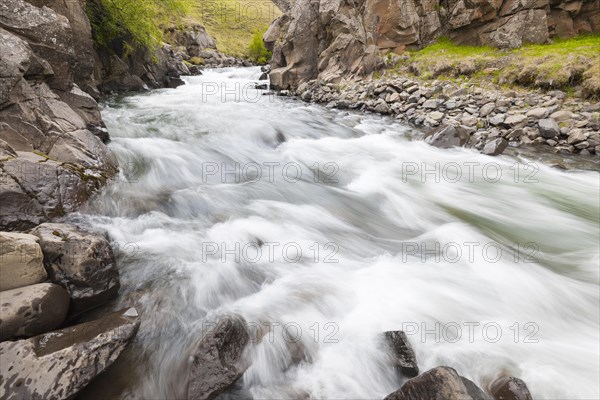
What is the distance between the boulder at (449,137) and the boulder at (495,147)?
0.71m

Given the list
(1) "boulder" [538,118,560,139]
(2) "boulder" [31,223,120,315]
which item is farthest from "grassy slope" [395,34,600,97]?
(2) "boulder" [31,223,120,315]

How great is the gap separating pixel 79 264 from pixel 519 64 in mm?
17173

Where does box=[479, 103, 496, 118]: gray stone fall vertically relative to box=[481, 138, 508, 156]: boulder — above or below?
above

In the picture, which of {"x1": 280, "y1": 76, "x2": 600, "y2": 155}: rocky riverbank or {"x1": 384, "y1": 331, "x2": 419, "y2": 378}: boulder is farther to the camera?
{"x1": 280, "y1": 76, "x2": 600, "y2": 155}: rocky riverbank

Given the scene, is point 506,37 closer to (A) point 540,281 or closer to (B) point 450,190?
(B) point 450,190

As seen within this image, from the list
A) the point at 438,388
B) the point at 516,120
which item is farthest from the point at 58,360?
the point at 516,120

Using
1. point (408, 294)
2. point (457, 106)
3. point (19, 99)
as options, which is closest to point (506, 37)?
point (457, 106)

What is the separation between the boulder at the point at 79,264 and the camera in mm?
3184

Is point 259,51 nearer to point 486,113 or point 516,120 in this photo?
point 486,113

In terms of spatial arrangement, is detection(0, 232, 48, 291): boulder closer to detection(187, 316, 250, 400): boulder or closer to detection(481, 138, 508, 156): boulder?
detection(187, 316, 250, 400): boulder

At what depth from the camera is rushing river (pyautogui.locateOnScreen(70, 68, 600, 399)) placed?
3.16m

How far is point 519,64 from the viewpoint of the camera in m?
14.1

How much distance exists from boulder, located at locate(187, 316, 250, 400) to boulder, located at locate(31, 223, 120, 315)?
1342mm

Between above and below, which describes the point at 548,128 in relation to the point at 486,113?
below
